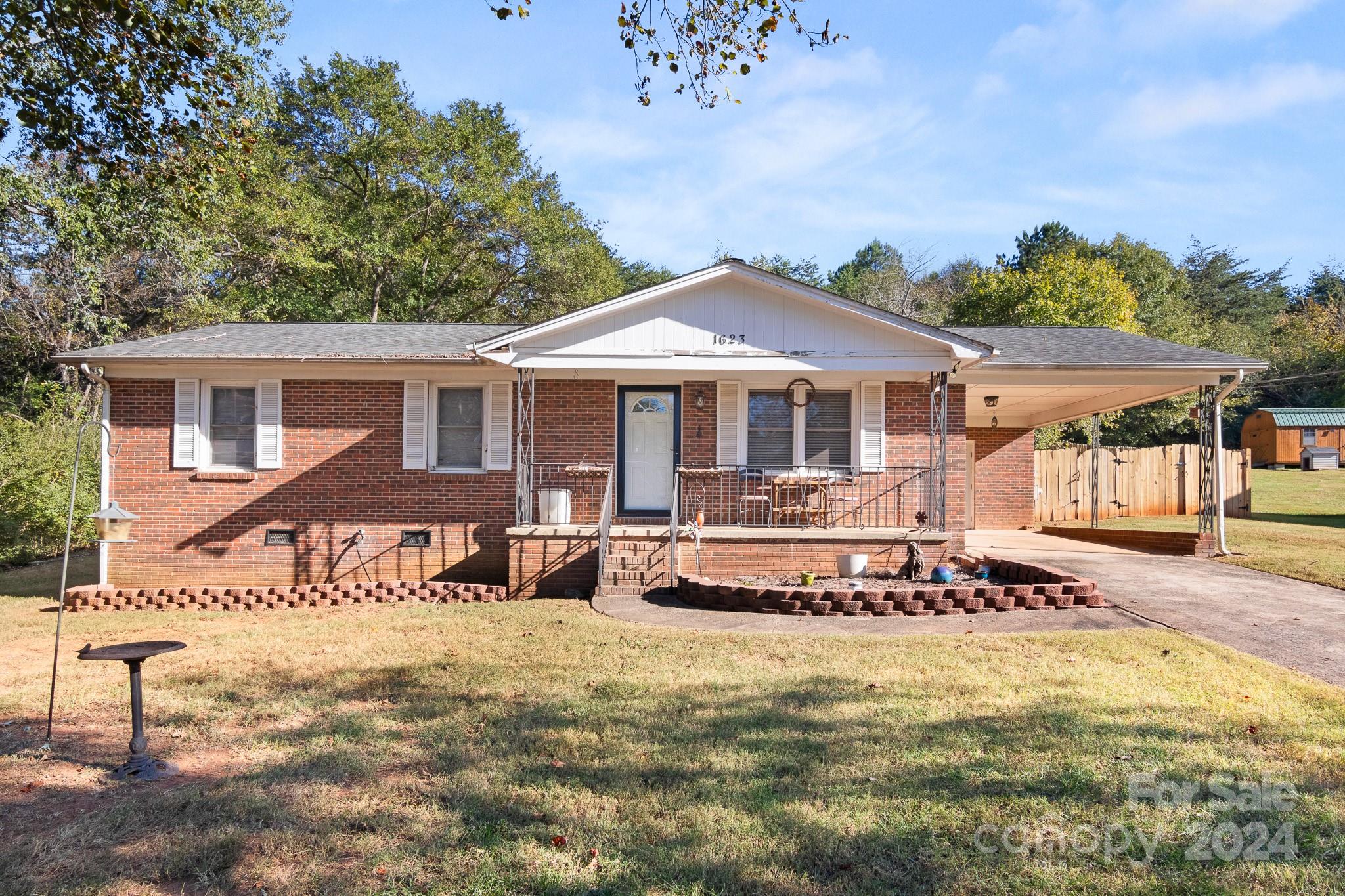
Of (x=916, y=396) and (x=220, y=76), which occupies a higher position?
(x=220, y=76)

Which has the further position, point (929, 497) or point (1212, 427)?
point (1212, 427)

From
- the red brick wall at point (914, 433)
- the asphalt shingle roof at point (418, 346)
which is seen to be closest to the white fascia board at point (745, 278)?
the asphalt shingle roof at point (418, 346)

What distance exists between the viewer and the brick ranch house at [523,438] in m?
10.9

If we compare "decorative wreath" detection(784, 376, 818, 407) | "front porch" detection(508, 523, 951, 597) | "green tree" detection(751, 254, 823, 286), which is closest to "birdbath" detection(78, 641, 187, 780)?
"front porch" detection(508, 523, 951, 597)

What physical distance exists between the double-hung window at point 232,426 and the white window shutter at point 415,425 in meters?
2.21

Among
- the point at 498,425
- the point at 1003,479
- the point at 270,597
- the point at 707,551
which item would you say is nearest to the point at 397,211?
the point at 498,425

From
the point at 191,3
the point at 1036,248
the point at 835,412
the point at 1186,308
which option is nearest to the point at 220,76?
the point at 191,3

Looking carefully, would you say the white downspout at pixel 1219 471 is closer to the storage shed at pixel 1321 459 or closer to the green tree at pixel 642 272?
the storage shed at pixel 1321 459

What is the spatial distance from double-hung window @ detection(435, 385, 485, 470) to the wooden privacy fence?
46.3 feet

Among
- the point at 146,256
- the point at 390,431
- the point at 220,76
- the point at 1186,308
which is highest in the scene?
the point at 1186,308

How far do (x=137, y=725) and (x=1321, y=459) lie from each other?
3751 cm

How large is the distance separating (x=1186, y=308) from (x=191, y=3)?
40.1m

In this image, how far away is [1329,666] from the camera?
6145 mm

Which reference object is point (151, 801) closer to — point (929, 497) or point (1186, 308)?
point (929, 497)
